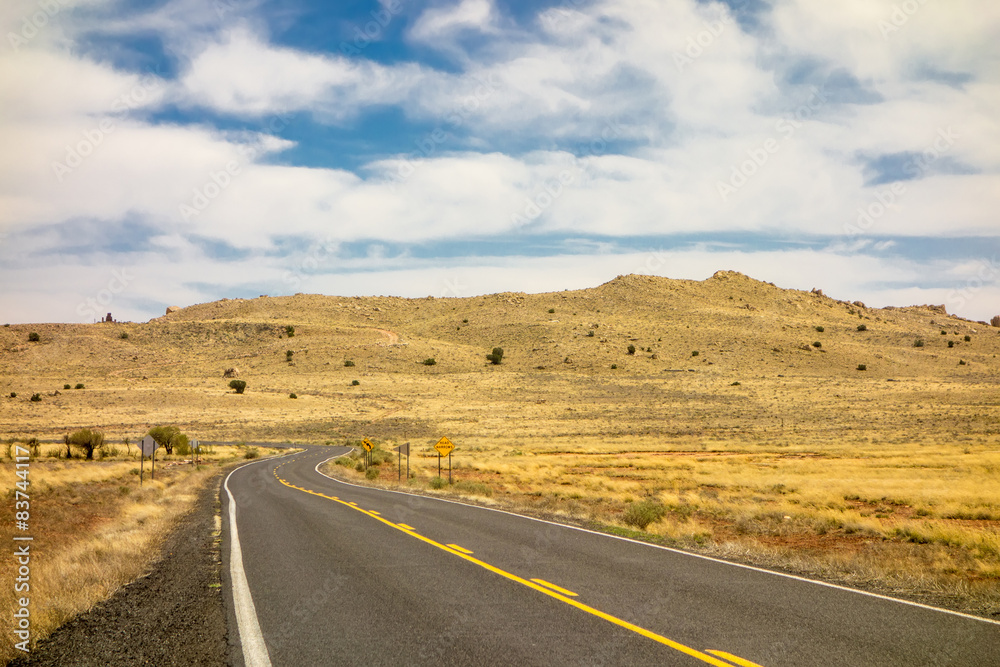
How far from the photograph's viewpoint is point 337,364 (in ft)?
345

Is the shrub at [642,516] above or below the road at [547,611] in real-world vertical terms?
below

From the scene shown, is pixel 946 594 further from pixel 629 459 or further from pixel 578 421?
pixel 578 421

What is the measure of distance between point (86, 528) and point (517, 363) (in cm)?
8756

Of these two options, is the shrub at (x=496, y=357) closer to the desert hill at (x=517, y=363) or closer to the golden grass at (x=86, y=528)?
the desert hill at (x=517, y=363)

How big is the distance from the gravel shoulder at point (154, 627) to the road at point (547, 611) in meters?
0.29

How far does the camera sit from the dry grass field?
17.5 m

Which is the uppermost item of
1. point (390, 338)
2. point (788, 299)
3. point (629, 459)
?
point (788, 299)

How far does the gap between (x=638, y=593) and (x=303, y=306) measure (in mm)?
150714

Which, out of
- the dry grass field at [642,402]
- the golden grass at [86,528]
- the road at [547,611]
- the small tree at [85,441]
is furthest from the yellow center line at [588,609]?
the small tree at [85,441]

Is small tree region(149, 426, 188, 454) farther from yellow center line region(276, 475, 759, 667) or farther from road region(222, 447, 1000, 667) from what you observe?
yellow center line region(276, 475, 759, 667)

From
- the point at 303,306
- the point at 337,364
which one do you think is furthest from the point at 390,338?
the point at 303,306

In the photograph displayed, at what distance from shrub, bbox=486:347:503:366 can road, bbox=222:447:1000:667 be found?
299ft

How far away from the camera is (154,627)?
6973 millimetres

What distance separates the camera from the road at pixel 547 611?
591 centimetres
